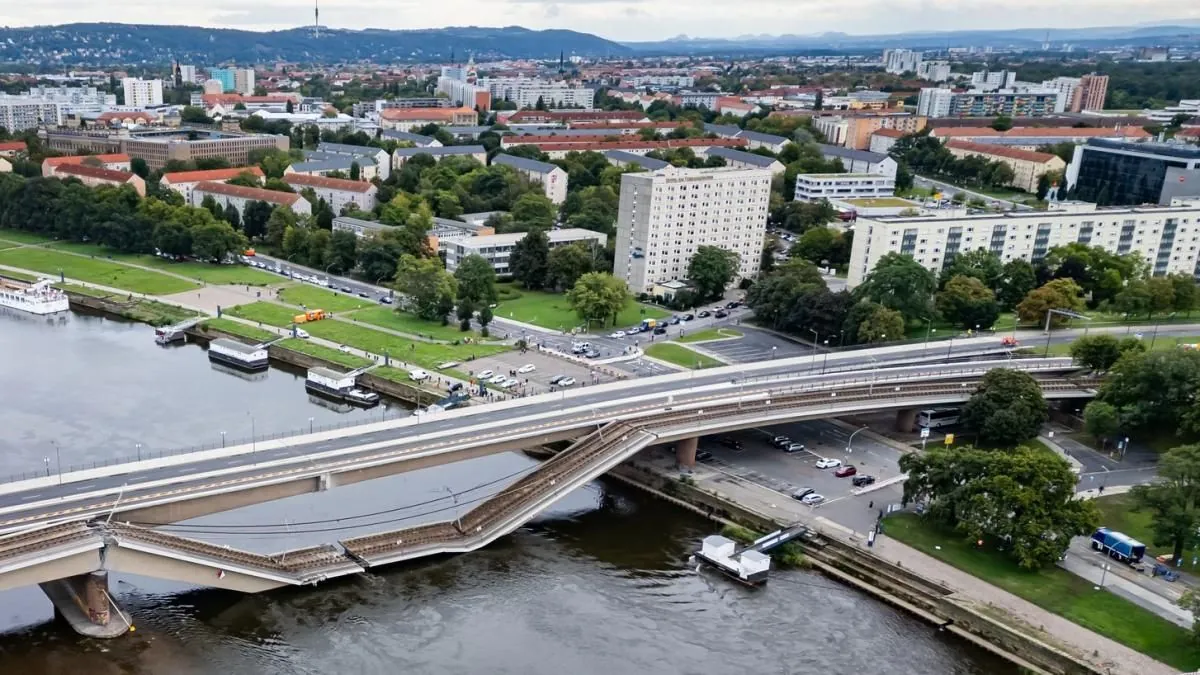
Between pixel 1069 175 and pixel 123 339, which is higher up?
pixel 1069 175

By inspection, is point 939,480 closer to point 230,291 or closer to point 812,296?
point 812,296

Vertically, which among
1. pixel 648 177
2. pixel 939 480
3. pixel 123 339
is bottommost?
pixel 123 339

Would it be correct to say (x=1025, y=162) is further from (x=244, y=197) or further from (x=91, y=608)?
(x=91, y=608)

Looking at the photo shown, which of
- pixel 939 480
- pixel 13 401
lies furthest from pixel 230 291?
pixel 939 480

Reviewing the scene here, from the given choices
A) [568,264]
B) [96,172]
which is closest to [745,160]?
[568,264]

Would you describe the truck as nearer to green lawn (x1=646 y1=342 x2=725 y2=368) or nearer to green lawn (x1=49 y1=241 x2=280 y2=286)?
green lawn (x1=646 y1=342 x2=725 y2=368)

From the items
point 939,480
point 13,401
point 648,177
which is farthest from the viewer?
point 648,177
